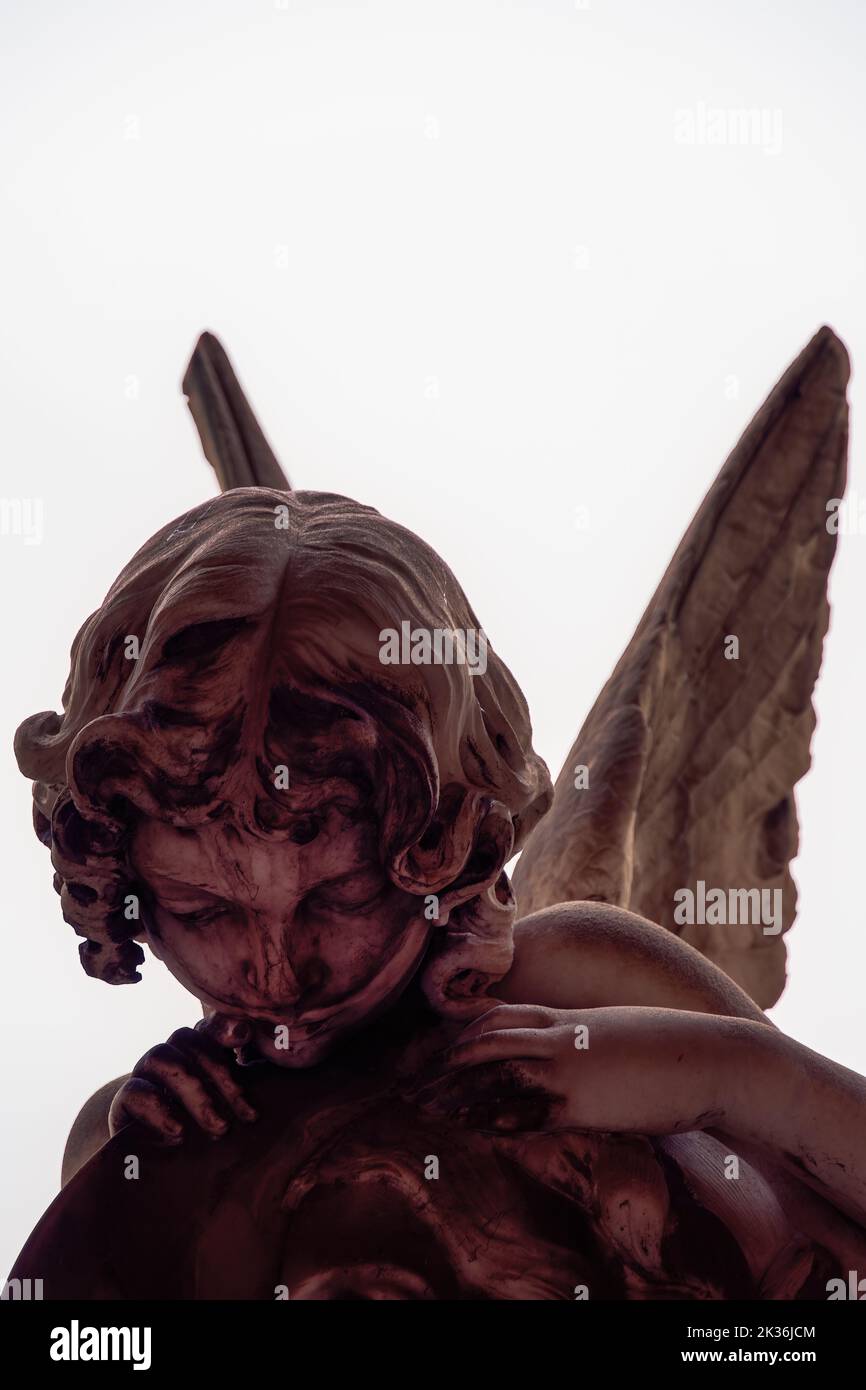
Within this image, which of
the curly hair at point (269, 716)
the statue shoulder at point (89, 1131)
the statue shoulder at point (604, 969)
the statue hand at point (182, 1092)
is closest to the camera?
the curly hair at point (269, 716)

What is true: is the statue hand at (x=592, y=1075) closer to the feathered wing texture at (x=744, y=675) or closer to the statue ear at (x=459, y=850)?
the statue ear at (x=459, y=850)

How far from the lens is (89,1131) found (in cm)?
206

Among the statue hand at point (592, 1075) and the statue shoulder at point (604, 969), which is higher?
the statue shoulder at point (604, 969)

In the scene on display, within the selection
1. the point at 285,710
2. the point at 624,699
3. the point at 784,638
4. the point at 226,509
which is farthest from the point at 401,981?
the point at 784,638

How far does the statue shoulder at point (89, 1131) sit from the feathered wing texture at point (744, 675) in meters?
0.96

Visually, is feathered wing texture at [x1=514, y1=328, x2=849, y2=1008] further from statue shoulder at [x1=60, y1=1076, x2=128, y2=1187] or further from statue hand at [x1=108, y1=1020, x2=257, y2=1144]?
statue hand at [x1=108, y1=1020, x2=257, y2=1144]

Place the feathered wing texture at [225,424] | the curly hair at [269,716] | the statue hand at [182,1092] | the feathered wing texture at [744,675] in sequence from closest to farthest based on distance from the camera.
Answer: the curly hair at [269,716] < the statue hand at [182,1092] < the feathered wing texture at [225,424] < the feathered wing texture at [744,675]

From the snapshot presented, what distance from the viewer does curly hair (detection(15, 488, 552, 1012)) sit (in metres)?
1.59

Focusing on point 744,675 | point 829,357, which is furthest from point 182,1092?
point 829,357

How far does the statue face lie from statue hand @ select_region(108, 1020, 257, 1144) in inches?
2.1

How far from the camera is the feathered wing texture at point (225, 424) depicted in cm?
276

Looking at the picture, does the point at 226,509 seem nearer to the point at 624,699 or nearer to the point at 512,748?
the point at 512,748

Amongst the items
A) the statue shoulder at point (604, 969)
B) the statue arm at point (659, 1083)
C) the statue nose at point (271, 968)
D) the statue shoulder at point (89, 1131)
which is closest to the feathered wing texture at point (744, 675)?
the statue shoulder at point (604, 969)
